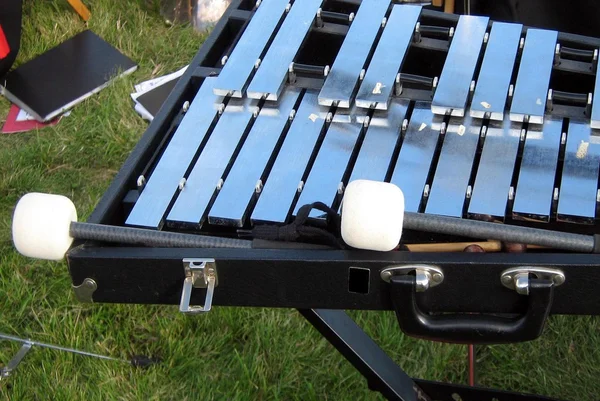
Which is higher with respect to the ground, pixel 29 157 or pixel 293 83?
pixel 293 83

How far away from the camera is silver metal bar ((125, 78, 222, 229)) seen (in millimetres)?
1310

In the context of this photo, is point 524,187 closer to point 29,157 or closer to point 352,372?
point 352,372

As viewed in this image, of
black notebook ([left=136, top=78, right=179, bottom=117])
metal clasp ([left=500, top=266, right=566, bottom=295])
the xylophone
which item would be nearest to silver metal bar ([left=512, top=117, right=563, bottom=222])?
the xylophone

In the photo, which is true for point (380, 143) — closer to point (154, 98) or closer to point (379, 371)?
point (379, 371)

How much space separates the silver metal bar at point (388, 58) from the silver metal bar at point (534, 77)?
219 millimetres

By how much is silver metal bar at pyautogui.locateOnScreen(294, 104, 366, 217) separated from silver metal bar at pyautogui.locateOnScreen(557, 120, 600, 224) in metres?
0.35

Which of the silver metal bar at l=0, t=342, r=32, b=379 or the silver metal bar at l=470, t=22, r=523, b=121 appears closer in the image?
the silver metal bar at l=470, t=22, r=523, b=121

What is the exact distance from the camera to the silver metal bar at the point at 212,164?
→ 1302 millimetres

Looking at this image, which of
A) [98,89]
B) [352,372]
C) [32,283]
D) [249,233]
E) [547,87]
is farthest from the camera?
[98,89]

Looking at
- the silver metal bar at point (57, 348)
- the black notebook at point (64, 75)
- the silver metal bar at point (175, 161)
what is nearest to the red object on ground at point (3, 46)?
the black notebook at point (64, 75)

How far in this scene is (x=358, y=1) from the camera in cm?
174

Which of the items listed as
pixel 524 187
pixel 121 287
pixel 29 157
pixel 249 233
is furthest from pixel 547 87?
pixel 29 157

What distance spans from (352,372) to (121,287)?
0.93 m

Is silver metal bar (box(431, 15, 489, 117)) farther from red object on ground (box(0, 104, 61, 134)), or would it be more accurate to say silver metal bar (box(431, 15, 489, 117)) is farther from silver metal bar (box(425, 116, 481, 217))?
red object on ground (box(0, 104, 61, 134))
